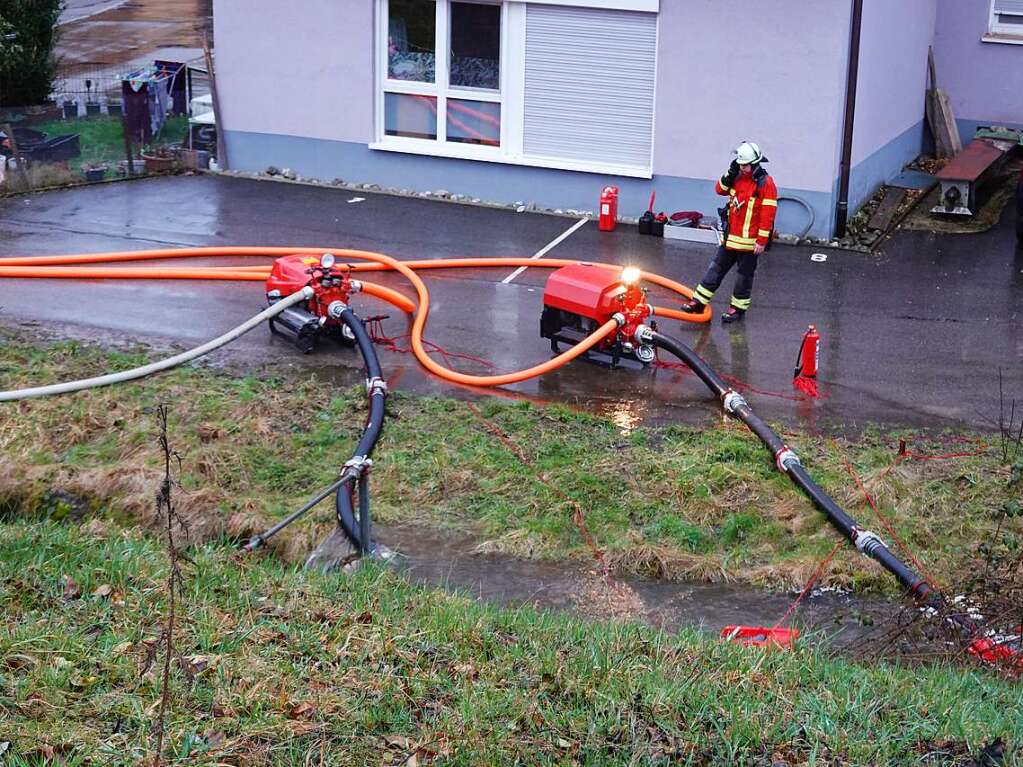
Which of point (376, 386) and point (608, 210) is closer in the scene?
point (376, 386)

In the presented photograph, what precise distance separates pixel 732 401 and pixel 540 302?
337cm

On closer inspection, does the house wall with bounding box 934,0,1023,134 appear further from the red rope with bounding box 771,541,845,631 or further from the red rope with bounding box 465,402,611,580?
the red rope with bounding box 771,541,845,631

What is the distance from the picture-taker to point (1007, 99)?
17.0m

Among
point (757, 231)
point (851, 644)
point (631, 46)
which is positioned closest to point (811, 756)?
point (851, 644)

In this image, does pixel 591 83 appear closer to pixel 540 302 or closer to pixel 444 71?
pixel 444 71

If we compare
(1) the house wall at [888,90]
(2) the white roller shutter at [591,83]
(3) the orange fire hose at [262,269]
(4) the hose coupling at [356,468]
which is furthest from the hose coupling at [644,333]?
(1) the house wall at [888,90]

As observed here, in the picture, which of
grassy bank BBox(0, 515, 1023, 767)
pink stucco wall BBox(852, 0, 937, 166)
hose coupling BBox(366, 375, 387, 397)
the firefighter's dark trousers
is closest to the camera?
grassy bank BBox(0, 515, 1023, 767)

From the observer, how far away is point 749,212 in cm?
1129

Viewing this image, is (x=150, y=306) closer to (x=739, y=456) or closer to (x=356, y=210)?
(x=356, y=210)

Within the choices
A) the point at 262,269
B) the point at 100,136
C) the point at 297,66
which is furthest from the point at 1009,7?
the point at 100,136

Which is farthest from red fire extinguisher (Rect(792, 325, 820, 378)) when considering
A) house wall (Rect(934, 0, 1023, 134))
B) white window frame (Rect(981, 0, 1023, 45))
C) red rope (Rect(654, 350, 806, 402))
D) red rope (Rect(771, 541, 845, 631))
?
white window frame (Rect(981, 0, 1023, 45))

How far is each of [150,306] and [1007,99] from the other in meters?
11.7

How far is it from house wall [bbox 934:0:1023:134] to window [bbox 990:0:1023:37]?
0.12 m

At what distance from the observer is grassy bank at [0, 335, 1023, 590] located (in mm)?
7625
